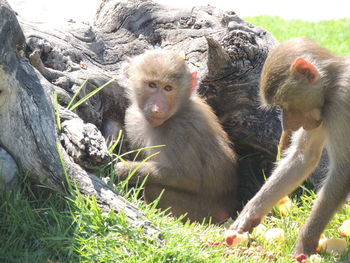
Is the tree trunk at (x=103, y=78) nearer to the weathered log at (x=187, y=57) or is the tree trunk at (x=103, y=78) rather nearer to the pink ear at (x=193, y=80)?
the weathered log at (x=187, y=57)

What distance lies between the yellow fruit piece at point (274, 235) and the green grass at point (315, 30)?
6276mm

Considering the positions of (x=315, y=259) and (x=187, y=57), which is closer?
(x=315, y=259)

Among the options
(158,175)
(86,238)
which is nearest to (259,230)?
(158,175)

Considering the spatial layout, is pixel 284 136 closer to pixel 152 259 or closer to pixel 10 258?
pixel 152 259

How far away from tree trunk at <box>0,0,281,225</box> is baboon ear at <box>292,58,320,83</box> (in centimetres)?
119

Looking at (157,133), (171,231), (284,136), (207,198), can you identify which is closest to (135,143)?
(157,133)

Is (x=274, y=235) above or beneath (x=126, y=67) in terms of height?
beneath

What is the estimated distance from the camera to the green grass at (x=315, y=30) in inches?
453

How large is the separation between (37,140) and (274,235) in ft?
6.43

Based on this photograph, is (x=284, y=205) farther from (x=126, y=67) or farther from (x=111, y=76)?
(x=111, y=76)

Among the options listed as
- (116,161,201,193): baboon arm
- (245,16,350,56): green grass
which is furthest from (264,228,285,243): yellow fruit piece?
(245,16,350,56): green grass

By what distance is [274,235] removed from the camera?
506cm

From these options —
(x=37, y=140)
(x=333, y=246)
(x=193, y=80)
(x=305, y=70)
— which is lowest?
(x=333, y=246)

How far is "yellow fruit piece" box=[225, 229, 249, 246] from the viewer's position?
15.6ft
